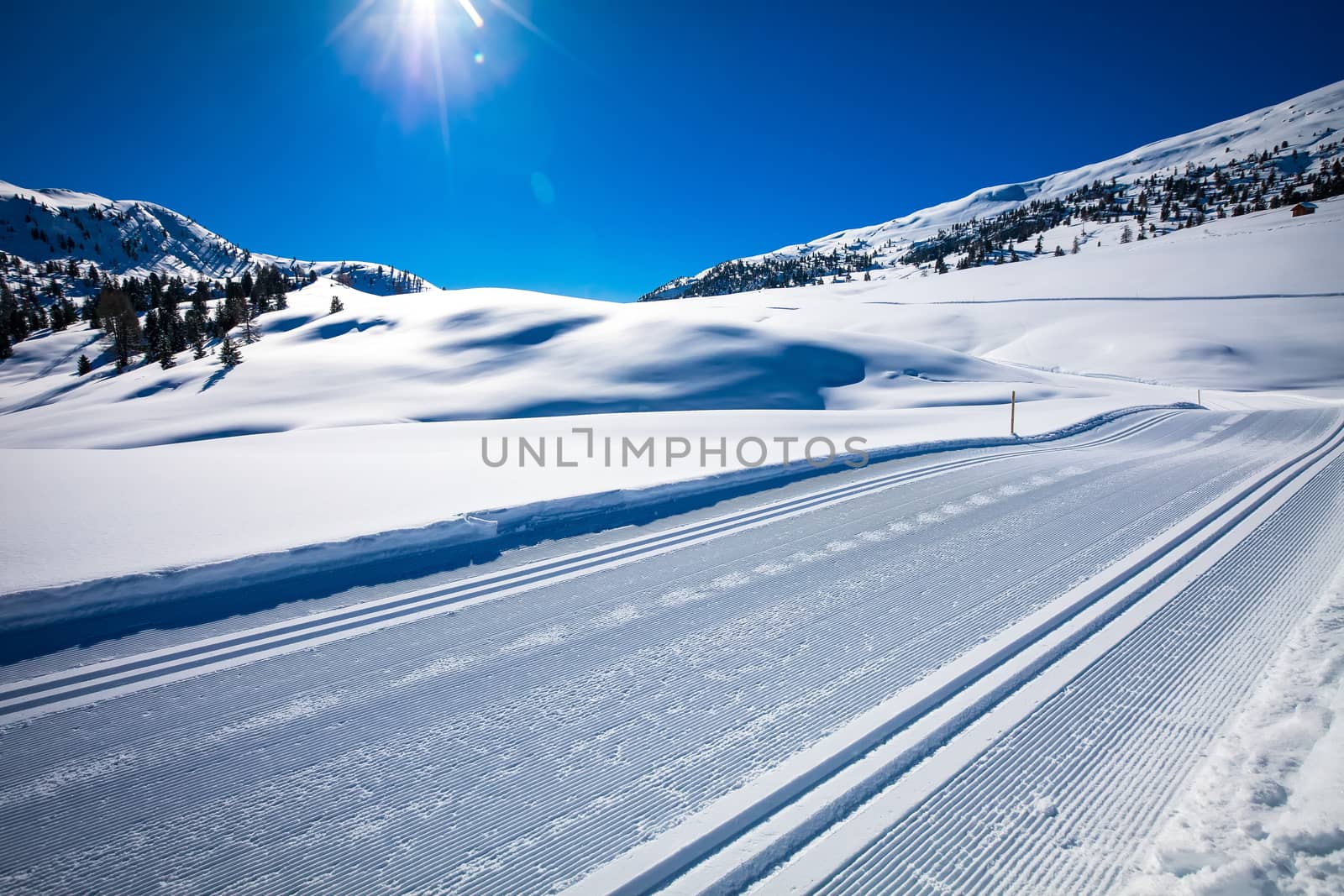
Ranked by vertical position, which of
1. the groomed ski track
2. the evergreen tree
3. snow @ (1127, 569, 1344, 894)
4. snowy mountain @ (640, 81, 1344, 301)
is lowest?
snow @ (1127, 569, 1344, 894)

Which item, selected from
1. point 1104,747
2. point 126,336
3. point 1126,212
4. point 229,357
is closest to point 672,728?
point 1104,747

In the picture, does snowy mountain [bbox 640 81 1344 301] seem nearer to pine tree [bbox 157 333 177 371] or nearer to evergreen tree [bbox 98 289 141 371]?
pine tree [bbox 157 333 177 371]

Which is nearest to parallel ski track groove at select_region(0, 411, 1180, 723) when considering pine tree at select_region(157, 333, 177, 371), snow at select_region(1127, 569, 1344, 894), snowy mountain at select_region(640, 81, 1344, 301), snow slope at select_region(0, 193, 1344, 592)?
snow slope at select_region(0, 193, 1344, 592)

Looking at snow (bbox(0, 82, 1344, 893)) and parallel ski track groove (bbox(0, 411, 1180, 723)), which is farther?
parallel ski track groove (bbox(0, 411, 1180, 723))

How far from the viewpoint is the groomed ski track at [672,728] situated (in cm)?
232

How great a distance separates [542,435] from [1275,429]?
17.2m

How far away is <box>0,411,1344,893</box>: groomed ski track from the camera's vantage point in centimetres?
232

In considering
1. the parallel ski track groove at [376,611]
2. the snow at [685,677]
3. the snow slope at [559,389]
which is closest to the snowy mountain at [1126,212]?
the snow slope at [559,389]

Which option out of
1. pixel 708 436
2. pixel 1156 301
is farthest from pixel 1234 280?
pixel 708 436

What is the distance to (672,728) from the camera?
304 cm

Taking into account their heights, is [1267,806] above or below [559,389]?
below

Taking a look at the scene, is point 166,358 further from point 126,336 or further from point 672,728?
point 672,728

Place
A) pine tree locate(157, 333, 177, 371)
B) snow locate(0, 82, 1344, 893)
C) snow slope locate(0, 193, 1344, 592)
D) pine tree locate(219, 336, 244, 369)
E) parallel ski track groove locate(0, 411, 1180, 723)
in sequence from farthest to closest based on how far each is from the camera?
pine tree locate(157, 333, 177, 371) < pine tree locate(219, 336, 244, 369) < snow slope locate(0, 193, 1344, 592) < parallel ski track groove locate(0, 411, 1180, 723) < snow locate(0, 82, 1344, 893)

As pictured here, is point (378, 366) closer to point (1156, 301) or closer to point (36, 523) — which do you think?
point (36, 523)
